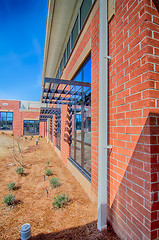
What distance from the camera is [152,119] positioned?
156 centimetres

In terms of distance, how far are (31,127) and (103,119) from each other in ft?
93.1

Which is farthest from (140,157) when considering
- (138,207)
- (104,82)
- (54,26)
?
(54,26)

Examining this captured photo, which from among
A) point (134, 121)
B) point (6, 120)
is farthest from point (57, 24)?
point (6, 120)

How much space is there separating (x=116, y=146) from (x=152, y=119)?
86 centimetres

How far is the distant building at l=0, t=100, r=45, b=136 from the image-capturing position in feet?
89.0

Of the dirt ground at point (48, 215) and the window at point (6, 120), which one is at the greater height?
the window at point (6, 120)

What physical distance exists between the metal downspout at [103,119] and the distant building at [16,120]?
2783 cm

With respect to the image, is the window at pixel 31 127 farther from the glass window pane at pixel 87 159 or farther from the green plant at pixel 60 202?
the green plant at pixel 60 202

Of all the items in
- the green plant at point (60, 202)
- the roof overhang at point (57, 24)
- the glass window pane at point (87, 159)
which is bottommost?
the green plant at point (60, 202)

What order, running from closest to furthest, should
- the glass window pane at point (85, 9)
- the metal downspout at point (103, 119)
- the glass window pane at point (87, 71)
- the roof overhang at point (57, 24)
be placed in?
the metal downspout at point (103, 119)
the glass window pane at point (85, 9)
the glass window pane at point (87, 71)
the roof overhang at point (57, 24)

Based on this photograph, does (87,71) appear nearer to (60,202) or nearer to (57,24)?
(57,24)

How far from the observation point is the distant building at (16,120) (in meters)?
27.1

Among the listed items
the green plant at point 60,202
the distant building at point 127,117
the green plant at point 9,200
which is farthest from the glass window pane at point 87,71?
the green plant at point 9,200

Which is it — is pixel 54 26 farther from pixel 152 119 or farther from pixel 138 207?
pixel 138 207
